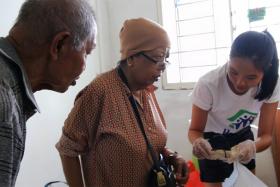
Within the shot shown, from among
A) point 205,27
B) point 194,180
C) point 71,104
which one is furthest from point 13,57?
point 205,27

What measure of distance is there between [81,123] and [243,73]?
0.62 meters

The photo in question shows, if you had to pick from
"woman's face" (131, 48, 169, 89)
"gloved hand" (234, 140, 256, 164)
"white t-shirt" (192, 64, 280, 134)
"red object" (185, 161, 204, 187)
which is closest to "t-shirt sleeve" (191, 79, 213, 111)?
"white t-shirt" (192, 64, 280, 134)

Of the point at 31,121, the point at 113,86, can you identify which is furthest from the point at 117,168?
the point at 31,121

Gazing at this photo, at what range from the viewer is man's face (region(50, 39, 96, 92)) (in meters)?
0.67

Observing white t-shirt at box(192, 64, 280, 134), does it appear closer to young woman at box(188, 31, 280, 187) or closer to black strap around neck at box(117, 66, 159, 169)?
young woman at box(188, 31, 280, 187)

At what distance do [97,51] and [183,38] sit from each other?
0.68m

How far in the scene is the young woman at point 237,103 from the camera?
1.20 metres

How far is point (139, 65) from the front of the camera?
1.09m

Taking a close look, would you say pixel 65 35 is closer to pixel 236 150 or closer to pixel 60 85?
pixel 60 85

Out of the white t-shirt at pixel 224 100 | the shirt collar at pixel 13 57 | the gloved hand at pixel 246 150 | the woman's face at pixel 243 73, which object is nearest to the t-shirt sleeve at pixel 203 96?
the white t-shirt at pixel 224 100

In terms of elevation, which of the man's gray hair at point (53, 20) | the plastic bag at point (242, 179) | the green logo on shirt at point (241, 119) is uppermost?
the man's gray hair at point (53, 20)

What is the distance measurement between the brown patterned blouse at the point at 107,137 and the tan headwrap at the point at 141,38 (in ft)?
0.39

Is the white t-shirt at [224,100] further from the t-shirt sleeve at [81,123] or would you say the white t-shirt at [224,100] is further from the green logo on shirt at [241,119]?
the t-shirt sleeve at [81,123]

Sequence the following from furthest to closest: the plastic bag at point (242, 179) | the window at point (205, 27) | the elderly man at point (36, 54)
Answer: the window at point (205, 27) < the plastic bag at point (242, 179) < the elderly man at point (36, 54)
